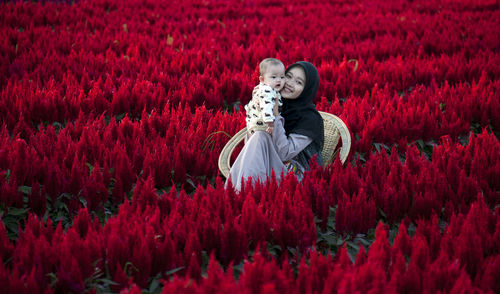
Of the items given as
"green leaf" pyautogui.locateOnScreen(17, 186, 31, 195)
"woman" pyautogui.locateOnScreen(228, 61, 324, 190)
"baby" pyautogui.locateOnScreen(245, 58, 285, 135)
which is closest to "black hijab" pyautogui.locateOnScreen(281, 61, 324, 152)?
"woman" pyautogui.locateOnScreen(228, 61, 324, 190)

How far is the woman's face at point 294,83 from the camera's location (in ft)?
9.17

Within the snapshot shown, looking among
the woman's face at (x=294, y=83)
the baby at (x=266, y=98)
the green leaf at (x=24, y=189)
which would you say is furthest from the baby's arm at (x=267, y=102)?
the green leaf at (x=24, y=189)

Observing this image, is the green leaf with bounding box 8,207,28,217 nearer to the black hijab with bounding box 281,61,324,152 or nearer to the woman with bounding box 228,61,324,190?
the woman with bounding box 228,61,324,190

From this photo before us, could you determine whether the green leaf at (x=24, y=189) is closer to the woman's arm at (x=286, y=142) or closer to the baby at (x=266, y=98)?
the baby at (x=266, y=98)

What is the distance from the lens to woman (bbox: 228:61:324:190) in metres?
2.61

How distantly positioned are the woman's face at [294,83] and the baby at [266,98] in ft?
0.35

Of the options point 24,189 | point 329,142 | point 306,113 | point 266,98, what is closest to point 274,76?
point 266,98

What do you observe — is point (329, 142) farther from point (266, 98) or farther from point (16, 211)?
point (16, 211)

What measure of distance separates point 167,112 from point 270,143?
3.93ft

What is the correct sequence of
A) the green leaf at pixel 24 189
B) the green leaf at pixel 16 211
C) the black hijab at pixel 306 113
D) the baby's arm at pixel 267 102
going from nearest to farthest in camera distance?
the green leaf at pixel 16 211, the green leaf at pixel 24 189, the baby's arm at pixel 267 102, the black hijab at pixel 306 113

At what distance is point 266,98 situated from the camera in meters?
2.61

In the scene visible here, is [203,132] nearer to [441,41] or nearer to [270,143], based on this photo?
[270,143]

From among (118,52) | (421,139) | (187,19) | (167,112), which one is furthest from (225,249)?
(187,19)

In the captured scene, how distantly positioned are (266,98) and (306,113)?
0.32 metres
